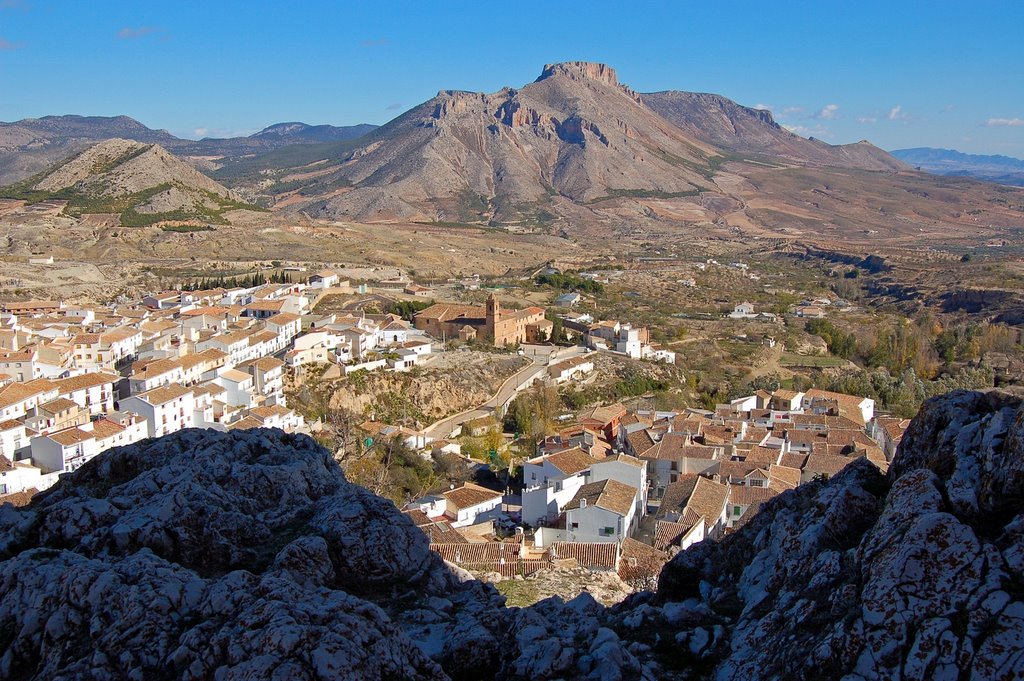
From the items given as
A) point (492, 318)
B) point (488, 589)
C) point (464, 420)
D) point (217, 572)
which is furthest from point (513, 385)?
point (217, 572)

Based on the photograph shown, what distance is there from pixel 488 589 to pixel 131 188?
96484 millimetres

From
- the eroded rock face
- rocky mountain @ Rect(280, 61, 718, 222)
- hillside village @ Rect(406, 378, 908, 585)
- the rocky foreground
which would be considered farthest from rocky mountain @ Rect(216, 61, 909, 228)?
the rocky foreground

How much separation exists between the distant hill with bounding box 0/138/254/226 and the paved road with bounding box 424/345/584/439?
180 ft

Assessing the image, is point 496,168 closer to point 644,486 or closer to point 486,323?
point 486,323

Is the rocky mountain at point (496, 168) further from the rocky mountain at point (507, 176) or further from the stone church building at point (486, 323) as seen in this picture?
the stone church building at point (486, 323)

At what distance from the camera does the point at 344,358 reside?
38688 millimetres

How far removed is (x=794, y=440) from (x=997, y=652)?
77.1 feet

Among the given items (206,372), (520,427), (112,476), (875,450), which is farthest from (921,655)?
(206,372)

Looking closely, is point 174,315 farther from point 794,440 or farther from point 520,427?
point 794,440

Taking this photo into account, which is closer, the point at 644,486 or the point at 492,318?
the point at 644,486

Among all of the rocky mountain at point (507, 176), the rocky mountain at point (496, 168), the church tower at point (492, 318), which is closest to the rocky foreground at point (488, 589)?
the church tower at point (492, 318)

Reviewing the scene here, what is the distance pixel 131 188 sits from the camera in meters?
93.6

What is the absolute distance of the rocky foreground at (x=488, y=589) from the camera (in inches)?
208

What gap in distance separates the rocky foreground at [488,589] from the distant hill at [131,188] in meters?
82.5
